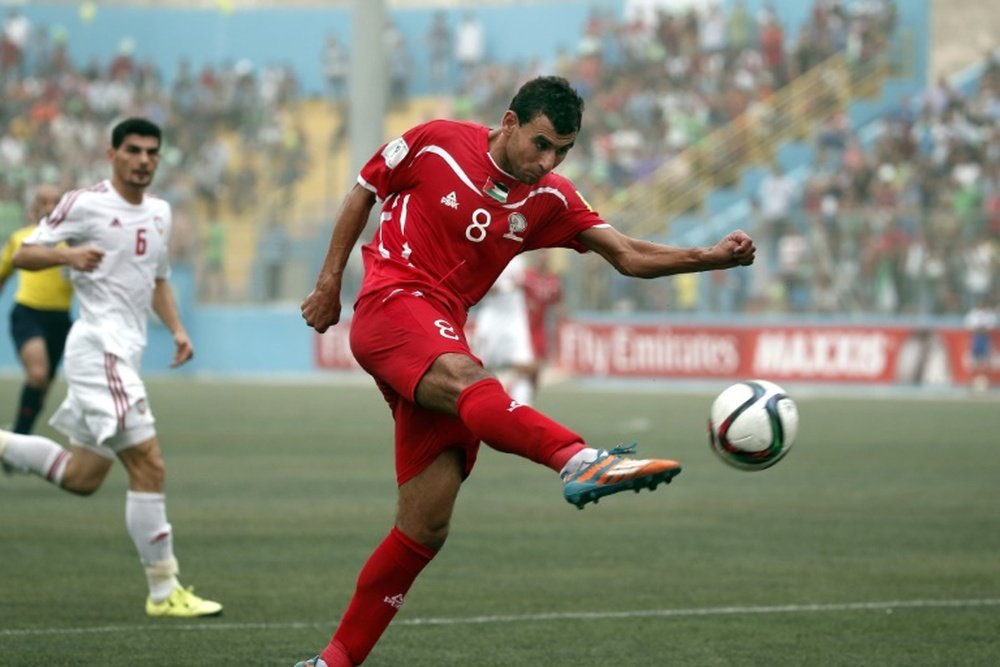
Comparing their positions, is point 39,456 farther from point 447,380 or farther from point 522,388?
point 522,388

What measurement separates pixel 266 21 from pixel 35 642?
131 feet

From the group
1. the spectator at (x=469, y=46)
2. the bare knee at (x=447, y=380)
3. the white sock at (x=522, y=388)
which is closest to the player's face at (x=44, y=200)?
the bare knee at (x=447, y=380)

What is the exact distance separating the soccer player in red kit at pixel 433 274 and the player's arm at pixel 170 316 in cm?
288

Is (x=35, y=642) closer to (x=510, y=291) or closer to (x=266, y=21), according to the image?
(x=510, y=291)

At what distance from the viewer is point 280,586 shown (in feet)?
30.6

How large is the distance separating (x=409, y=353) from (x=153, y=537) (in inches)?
115

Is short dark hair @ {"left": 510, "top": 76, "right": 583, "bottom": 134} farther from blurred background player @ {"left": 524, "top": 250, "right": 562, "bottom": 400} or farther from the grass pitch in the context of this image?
blurred background player @ {"left": 524, "top": 250, "right": 562, "bottom": 400}

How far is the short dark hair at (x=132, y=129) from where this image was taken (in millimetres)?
8680

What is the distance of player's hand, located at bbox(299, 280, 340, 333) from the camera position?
6383 millimetres

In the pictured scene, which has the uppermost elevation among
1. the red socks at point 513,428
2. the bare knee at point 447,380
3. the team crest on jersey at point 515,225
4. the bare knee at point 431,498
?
the team crest on jersey at point 515,225

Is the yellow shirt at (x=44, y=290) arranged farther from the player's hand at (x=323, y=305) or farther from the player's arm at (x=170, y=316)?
the player's hand at (x=323, y=305)

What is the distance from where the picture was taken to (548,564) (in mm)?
10180

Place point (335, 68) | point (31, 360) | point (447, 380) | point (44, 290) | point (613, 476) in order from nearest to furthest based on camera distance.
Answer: point (613, 476) < point (447, 380) < point (31, 360) < point (44, 290) < point (335, 68)

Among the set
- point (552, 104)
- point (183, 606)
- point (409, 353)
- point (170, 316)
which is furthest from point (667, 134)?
point (409, 353)
